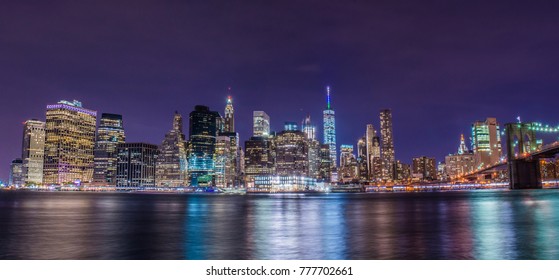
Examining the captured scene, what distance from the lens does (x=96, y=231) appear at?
30672 mm

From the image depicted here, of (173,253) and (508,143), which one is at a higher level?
(508,143)
